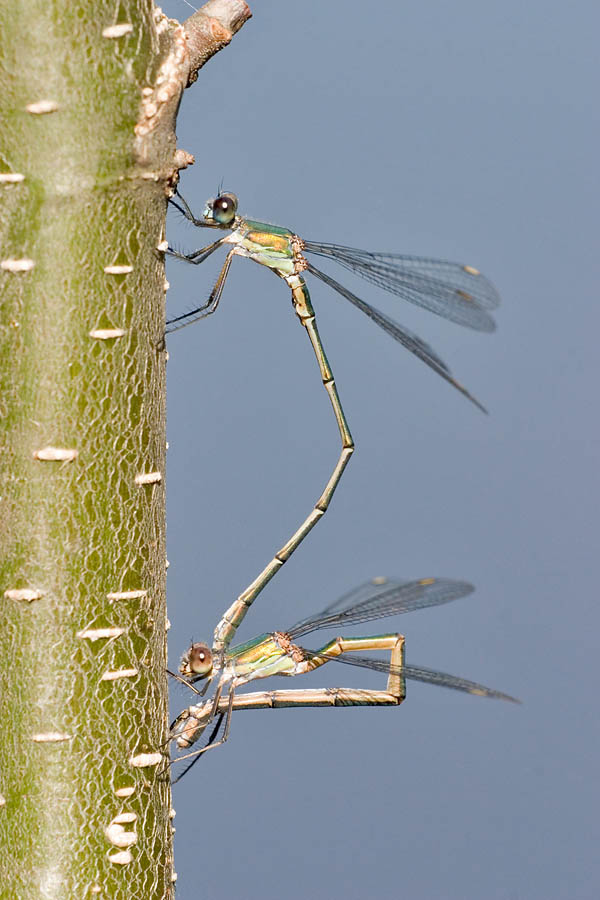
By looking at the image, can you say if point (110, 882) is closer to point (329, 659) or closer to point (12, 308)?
point (12, 308)

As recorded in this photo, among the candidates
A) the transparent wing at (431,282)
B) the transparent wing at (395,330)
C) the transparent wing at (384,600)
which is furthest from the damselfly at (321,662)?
the transparent wing at (431,282)

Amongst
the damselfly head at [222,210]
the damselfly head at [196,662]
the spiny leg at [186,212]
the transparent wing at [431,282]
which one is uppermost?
the transparent wing at [431,282]

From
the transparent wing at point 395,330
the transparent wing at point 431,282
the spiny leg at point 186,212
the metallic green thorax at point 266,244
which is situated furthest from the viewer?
the transparent wing at point 431,282

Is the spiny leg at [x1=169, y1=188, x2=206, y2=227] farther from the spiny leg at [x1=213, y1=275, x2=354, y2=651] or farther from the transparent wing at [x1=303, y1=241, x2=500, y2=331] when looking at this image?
the transparent wing at [x1=303, y1=241, x2=500, y2=331]

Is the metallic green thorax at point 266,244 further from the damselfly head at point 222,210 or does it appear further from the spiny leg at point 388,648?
the spiny leg at point 388,648

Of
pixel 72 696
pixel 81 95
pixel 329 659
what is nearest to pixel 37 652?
pixel 72 696

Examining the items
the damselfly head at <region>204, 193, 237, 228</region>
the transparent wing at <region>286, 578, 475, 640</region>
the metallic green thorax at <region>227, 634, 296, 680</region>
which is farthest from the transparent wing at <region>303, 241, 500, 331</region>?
the metallic green thorax at <region>227, 634, 296, 680</region>
